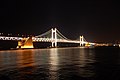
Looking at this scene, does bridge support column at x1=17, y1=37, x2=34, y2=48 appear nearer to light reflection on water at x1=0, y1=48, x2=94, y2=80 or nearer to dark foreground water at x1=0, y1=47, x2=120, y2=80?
light reflection on water at x1=0, y1=48, x2=94, y2=80

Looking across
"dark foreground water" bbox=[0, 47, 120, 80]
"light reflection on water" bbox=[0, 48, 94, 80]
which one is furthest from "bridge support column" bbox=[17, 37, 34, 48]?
"dark foreground water" bbox=[0, 47, 120, 80]

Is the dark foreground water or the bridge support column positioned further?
the bridge support column

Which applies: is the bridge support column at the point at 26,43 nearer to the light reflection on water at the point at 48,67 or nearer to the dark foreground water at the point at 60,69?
the light reflection on water at the point at 48,67

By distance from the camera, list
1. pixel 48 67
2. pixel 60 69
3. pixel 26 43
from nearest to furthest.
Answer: pixel 60 69
pixel 48 67
pixel 26 43

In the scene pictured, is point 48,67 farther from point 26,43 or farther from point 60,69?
point 26,43

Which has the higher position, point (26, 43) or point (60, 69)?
point (26, 43)

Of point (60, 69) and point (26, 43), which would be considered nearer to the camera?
point (60, 69)

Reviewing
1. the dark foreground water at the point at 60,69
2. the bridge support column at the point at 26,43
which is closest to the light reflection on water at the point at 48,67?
the dark foreground water at the point at 60,69

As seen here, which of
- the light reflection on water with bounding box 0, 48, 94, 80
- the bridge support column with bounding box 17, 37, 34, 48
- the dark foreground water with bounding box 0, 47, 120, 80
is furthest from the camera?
the bridge support column with bounding box 17, 37, 34, 48

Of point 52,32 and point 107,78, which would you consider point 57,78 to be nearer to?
point 107,78

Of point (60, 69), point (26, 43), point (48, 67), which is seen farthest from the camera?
point (26, 43)

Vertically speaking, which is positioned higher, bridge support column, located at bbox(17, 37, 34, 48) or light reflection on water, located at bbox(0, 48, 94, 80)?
bridge support column, located at bbox(17, 37, 34, 48)

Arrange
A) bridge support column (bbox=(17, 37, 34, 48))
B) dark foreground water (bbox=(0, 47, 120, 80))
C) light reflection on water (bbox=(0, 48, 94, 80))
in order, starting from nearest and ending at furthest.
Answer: dark foreground water (bbox=(0, 47, 120, 80))
light reflection on water (bbox=(0, 48, 94, 80))
bridge support column (bbox=(17, 37, 34, 48))

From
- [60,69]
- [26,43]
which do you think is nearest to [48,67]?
[60,69]
